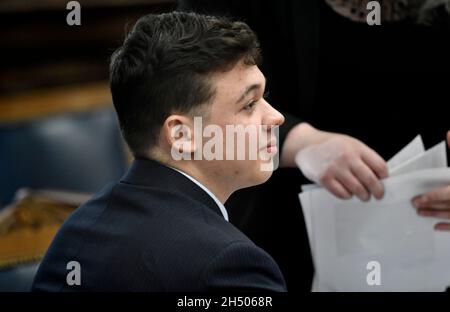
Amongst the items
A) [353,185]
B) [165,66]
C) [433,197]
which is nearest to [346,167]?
[353,185]

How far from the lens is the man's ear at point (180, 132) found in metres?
0.96

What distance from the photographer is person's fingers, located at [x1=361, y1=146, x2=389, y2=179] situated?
46.3 inches

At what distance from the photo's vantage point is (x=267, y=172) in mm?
1021


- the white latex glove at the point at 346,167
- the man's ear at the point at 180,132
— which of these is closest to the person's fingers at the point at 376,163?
the white latex glove at the point at 346,167

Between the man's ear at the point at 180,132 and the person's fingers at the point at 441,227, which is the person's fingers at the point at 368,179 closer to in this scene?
the person's fingers at the point at 441,227

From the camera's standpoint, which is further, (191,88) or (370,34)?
(370,34)

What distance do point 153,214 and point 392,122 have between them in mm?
552

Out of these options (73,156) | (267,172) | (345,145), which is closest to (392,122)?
(345,145)

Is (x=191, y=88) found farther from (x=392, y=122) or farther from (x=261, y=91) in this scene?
(x=392, y=122)

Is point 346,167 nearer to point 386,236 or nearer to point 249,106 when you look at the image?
point 386,236

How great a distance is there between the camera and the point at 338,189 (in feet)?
3.94
